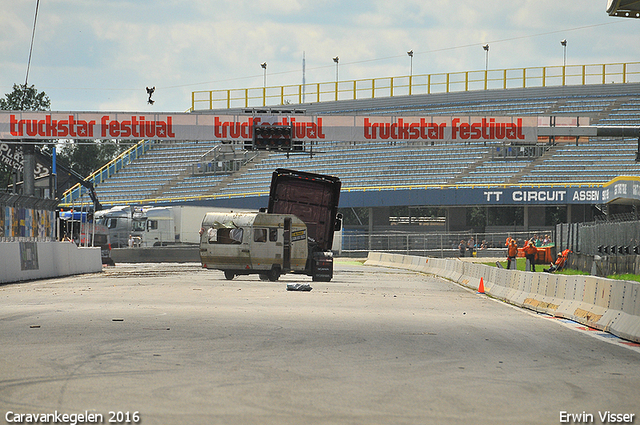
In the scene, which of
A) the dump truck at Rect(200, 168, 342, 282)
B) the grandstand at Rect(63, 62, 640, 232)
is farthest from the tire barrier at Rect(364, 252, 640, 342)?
the grandstand at Rect(63, 62, 640, 232)

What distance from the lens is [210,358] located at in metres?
8.99

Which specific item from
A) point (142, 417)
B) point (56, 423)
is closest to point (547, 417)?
point (142, 417)

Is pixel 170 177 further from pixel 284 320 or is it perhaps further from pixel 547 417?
pixel 547 417

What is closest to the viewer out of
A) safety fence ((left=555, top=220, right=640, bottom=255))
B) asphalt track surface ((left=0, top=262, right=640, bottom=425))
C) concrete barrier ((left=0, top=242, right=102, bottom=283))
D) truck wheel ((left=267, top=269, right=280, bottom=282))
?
asphalt track surface ((left=0, top=262, right=640, bottom=425))

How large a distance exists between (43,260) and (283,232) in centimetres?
817

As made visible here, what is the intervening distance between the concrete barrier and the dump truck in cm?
533

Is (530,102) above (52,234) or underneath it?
above

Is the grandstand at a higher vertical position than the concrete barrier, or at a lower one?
higher

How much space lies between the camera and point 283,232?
26.2m

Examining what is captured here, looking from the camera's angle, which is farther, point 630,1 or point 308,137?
point 308,137

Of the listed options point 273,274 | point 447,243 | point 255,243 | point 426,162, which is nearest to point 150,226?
point 447,243

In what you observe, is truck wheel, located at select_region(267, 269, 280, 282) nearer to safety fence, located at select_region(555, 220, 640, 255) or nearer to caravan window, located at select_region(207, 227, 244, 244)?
caravan window, located at select_region(207, 227, 244, 244)

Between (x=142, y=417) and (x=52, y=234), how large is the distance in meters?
24.1

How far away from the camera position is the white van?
85.4 ft
